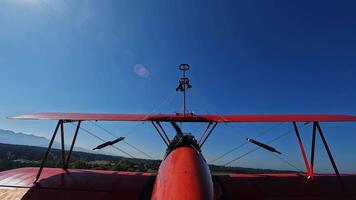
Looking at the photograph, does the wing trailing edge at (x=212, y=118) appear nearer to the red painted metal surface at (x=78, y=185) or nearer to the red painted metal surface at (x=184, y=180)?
the red painted metal surface at (x=78, y=185)

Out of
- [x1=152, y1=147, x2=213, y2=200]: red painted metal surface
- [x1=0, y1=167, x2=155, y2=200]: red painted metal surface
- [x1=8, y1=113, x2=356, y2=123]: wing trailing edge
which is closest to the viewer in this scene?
[x1=152, y1=147, x2=213, y2=200]: red painted metal surface

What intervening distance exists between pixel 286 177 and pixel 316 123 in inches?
114

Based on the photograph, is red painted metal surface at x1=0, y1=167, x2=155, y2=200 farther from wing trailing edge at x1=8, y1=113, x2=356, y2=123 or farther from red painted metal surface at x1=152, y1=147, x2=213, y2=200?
red painted metal surface at x1=152, y1=147, x2=213, y2=200

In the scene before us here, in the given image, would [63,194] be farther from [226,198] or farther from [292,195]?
[292,195]

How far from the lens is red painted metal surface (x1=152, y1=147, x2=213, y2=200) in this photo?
172 inches

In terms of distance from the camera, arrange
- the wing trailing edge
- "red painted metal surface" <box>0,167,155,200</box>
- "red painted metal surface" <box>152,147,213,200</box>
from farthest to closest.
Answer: the wing trailing edge, "red painted metal surface" <box>0,167,155,200</box>, "red painted metal surface" <box>152,147,213,200</box>

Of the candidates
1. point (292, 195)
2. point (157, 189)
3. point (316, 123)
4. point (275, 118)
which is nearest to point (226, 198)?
point (292, 195)

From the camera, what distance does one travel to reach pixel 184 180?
4660mm

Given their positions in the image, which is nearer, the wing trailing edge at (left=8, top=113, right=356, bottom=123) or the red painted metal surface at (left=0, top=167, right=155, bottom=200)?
the red painted metal surface at (left=0, top=167, right=155, bottom=200)

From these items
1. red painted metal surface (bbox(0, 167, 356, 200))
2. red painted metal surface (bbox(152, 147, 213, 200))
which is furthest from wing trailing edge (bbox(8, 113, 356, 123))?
red painted metal surface (bbox(152, 147, 213, 200))

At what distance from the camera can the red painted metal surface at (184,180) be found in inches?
172

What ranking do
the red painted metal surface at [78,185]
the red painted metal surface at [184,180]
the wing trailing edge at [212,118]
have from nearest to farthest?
the red painted metal surface at [184,180], the red painted metal surface at [78,185], the wing trailing edge at [212,118]

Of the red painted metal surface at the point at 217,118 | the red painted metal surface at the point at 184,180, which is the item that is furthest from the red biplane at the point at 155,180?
the red painted metal surface at the point at 184,180

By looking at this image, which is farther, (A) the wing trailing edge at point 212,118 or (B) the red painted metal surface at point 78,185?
(A) the wing trailing edge at point 212,118
